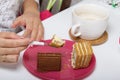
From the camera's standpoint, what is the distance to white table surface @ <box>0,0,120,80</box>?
645 mm

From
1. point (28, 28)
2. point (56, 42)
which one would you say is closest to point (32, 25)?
point (28, 28)

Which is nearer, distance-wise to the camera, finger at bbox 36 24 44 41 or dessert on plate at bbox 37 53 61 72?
dessert on plate at bbox 37 53 61 72

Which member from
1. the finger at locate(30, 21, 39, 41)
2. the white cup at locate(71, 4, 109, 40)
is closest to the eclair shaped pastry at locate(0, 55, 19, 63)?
the finger at locate(30, 21, 39, 41)

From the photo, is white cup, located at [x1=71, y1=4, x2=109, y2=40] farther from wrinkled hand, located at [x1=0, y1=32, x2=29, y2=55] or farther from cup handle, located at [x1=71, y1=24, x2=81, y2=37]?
wrinkled hand, located at [x1=0, y1=32, x2=29, y2=55]

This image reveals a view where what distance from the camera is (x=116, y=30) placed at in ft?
2.76

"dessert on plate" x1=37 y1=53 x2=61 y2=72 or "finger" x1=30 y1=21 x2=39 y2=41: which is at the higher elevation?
"finger" x1=30 y1=21 x2=39 y2=41

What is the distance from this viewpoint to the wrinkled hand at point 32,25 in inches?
30.0

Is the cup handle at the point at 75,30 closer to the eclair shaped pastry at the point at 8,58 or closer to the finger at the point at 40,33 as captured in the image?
the finger at the point at 40,33

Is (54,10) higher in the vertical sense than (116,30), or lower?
higher

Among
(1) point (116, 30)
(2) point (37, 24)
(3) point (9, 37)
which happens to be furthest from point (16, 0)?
(1) point (116, 30)

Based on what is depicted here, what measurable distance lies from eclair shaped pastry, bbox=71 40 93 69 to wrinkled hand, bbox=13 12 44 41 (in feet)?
0.56

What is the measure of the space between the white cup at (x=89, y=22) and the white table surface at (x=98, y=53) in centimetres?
5

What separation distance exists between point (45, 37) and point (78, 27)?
124 mm

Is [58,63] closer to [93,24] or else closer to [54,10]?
[93,24]
